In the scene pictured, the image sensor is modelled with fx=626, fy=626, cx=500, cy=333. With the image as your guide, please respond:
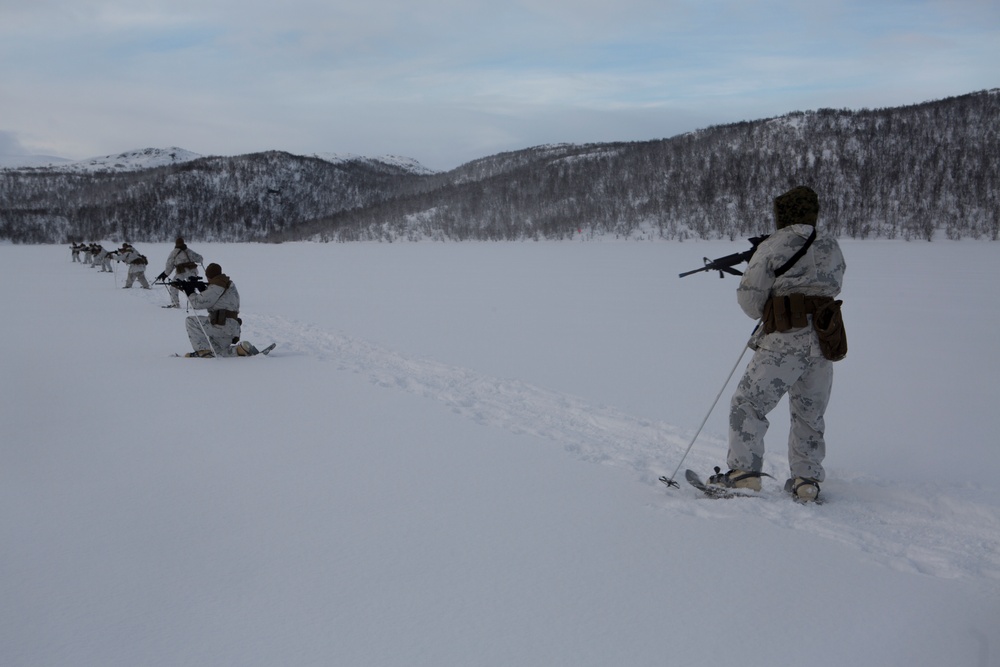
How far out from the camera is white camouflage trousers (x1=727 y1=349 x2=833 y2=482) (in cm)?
400

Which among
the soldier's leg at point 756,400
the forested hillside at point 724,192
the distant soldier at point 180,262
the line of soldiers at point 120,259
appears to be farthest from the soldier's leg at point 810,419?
the forested hillside at point 724,192

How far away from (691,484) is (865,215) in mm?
58721

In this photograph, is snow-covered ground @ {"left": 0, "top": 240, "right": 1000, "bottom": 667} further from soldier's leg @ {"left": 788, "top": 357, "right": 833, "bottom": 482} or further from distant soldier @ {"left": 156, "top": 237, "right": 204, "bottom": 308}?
distant soldier @ {"left": 156, "top": 237, "right": 204, "bottom": 308}

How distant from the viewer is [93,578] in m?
3.09

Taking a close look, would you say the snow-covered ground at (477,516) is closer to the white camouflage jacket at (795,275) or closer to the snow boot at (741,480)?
the snow boot at (741,480)

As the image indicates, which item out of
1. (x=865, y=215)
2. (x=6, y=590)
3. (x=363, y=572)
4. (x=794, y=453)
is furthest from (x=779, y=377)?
(x=865, y=215)

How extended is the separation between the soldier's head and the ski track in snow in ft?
5.89

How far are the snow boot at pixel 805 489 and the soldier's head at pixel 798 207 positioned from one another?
165 centimetres

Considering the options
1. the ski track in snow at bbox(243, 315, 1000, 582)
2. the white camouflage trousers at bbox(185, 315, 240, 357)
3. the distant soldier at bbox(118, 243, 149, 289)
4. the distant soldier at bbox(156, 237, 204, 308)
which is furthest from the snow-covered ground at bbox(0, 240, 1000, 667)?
the distant soldier at bbox(118, 243, 149, 289)

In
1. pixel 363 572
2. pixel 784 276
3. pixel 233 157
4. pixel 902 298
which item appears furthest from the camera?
pixel 233 157

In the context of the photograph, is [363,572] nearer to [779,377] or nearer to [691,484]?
[691,484]

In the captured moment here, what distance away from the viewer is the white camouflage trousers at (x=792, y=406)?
4004 mm

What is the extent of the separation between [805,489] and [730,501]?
0.49 m

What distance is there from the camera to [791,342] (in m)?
3.94
